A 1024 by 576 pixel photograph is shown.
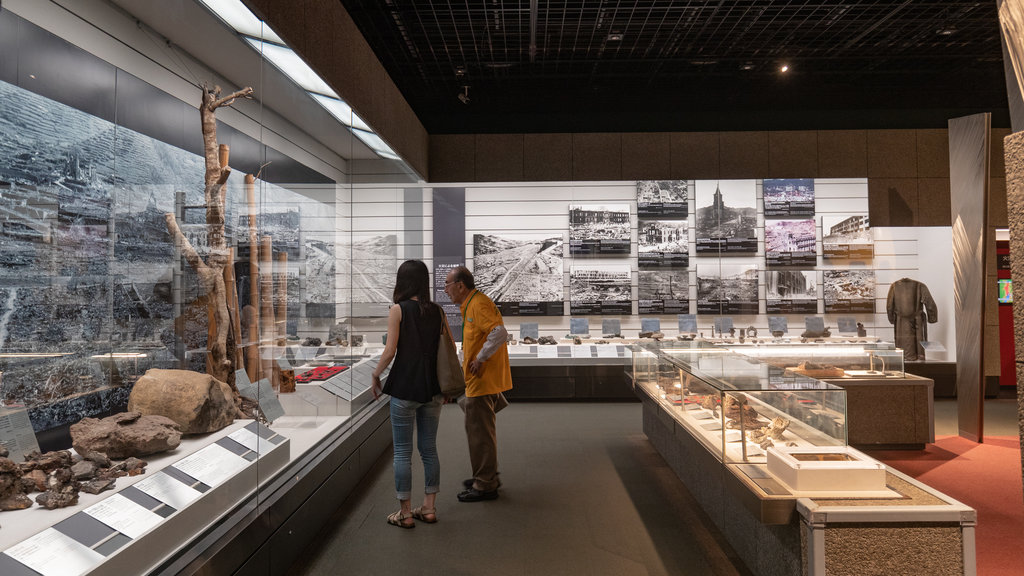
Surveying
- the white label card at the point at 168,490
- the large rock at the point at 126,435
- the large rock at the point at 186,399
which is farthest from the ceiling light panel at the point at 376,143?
the white label card at the point at 168,490

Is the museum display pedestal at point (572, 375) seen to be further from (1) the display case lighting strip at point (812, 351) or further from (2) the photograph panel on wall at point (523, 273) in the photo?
(1) the display case lighting strip at point (812, 351)

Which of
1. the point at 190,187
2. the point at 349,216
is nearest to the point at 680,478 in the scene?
the point at 349,216

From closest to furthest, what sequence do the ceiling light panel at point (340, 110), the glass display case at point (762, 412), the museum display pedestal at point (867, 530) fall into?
the museum display pedestal at point (867, 530)
the glass display case at point (762, 412)
the ceiling light panel at point (340, 110)

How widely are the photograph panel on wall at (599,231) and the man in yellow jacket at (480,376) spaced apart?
3761 mm

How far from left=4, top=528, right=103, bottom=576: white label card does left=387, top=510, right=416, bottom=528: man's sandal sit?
186 cm

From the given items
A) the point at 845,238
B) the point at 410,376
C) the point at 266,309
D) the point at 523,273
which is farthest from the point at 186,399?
the point at 845,238

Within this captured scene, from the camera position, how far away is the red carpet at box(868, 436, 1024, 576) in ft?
9.96

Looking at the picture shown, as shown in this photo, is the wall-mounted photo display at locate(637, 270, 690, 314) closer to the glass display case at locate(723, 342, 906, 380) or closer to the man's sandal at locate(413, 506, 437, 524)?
the glass display case at locate(723, 342, 906, 380)

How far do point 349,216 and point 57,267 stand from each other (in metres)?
2.78

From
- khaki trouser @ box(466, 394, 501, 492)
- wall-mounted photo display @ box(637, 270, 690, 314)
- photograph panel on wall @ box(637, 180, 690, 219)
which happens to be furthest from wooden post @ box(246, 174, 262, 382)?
photograph panel on wall @ box(637, 180, 690, 219)

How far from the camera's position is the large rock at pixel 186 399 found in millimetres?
2072

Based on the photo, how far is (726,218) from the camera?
290 inches

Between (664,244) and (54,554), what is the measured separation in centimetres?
677

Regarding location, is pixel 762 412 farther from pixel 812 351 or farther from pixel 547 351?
pixel 547 351
